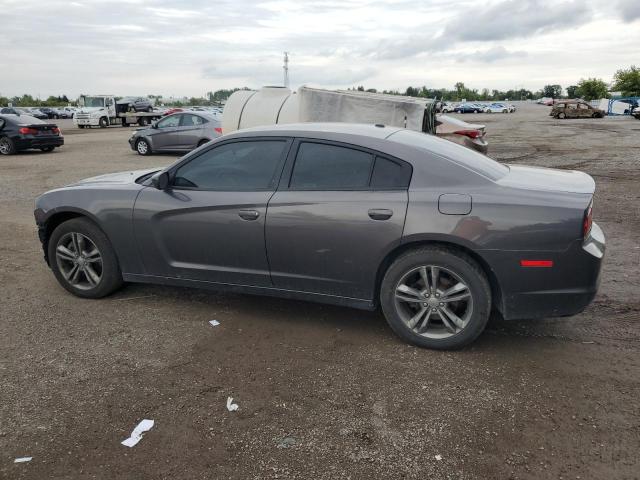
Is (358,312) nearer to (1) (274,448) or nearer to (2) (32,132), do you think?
(1) (274,448)

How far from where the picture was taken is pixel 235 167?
176 inches

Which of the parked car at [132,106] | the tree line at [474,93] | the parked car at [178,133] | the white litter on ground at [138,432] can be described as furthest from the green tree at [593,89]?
the white litter on ground at [138,432]

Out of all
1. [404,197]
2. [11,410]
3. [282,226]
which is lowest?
[11,410]

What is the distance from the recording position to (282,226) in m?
4.18

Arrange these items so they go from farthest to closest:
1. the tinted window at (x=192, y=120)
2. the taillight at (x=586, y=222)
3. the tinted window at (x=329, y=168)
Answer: the tinted window at (x=192, y=120) → the tinted window at (x=329, y=168) → the taillight at (x=586, y=222)

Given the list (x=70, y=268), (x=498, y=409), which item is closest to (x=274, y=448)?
(x=498, y=409)

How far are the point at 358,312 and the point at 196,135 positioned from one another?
14529 mm

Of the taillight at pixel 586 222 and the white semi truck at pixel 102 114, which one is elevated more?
the taillight at pixel 586 222

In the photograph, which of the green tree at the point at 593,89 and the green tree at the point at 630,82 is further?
the green tree at the point at 593,89

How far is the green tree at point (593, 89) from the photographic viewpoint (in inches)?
3873

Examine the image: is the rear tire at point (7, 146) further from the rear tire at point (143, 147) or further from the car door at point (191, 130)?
the car door at point (191, 130)

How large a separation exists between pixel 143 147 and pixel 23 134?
13.2ft

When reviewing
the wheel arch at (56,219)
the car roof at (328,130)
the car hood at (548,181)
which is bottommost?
the wheel arch at (56,219)

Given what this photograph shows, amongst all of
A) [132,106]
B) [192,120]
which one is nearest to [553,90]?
[132,106]
